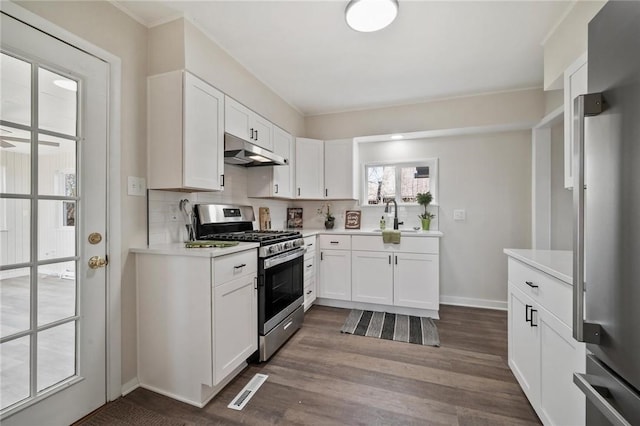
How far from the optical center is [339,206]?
401 cm

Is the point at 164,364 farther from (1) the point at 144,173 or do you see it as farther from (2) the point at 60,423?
(1) the point at 144,173

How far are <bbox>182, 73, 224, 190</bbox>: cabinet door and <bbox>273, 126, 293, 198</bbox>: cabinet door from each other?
0.92 m

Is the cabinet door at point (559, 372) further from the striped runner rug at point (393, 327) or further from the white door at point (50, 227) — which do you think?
the white door at point (50, 227)

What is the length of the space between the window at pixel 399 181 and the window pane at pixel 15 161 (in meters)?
3.39

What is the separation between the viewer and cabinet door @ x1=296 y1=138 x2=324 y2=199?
3.58 m

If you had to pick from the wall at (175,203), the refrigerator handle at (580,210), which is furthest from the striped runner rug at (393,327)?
the refrigerator handle at (580,210)

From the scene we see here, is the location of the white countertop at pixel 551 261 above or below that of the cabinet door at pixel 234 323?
above

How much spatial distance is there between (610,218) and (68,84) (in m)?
2.51

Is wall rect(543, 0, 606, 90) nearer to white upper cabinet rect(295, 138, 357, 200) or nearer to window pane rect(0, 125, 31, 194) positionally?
white upper cabinet rect(295, 138, 357, 200)

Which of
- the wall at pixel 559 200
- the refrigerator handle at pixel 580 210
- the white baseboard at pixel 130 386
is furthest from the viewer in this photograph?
the wall at pixel 559 200

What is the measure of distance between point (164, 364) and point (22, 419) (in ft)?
2.08

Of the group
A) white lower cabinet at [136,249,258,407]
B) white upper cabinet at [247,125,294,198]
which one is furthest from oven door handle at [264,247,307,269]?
white upper cabinet at [247,125,294,198]

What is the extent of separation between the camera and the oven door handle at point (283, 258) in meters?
2.15

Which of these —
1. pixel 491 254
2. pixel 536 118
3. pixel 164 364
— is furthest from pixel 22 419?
pixel 536 118
